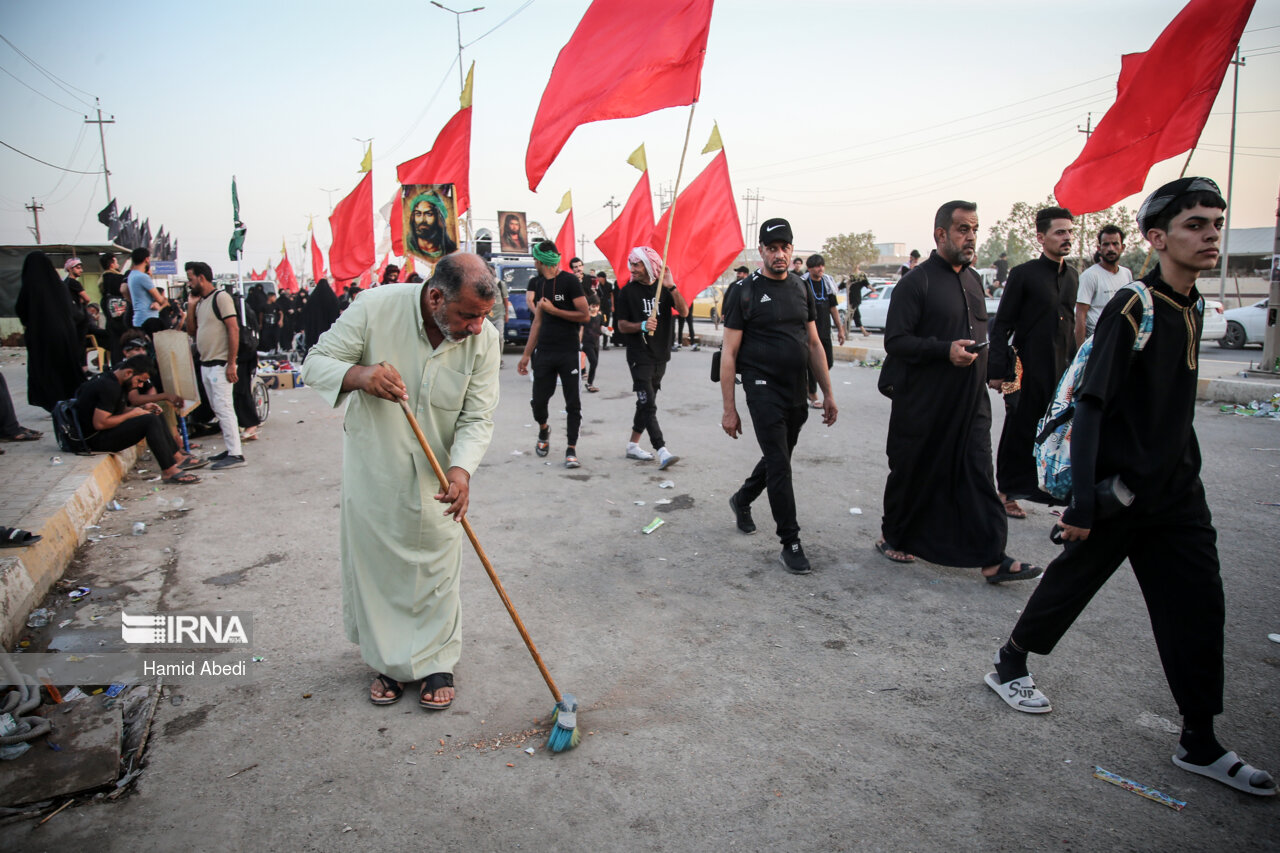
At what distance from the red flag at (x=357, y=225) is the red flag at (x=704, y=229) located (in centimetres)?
707

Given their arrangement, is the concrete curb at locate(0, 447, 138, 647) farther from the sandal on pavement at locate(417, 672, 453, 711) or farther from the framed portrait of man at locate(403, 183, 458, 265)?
the framed portrait of man at locate(403, 183, 458, 265)

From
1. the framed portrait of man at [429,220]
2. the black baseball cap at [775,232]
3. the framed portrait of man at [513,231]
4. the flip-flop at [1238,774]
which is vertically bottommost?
the flip-flop at [1238,774]

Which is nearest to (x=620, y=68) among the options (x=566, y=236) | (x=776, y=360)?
(x=776, y=360)

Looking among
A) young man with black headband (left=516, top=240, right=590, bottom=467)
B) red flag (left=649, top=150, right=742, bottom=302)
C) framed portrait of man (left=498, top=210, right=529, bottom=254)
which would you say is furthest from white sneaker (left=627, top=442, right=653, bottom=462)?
framed portrait of man (left=498, top=210, right=529, bottom=254)

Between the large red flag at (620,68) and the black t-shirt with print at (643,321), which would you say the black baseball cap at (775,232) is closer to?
the large red flag at (620,68)

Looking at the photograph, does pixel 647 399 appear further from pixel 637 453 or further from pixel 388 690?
pixel 388 690

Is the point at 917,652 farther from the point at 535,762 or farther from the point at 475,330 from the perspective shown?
the point at 475,330

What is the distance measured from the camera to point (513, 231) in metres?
41.8

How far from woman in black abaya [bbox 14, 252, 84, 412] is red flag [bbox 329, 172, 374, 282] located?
16.8 feet

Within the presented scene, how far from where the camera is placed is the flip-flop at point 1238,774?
246 centimetres

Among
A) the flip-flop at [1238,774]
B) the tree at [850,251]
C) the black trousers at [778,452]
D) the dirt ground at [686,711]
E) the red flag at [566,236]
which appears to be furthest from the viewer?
the tree at [850,251]

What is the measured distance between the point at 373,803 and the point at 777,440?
2945 millimetres

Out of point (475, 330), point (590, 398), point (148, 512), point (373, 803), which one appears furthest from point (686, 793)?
point (590, 398)

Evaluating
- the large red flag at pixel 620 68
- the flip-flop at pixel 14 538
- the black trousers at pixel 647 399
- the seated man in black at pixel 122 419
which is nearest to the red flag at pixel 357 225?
the seated man in black at pixel 122 419
